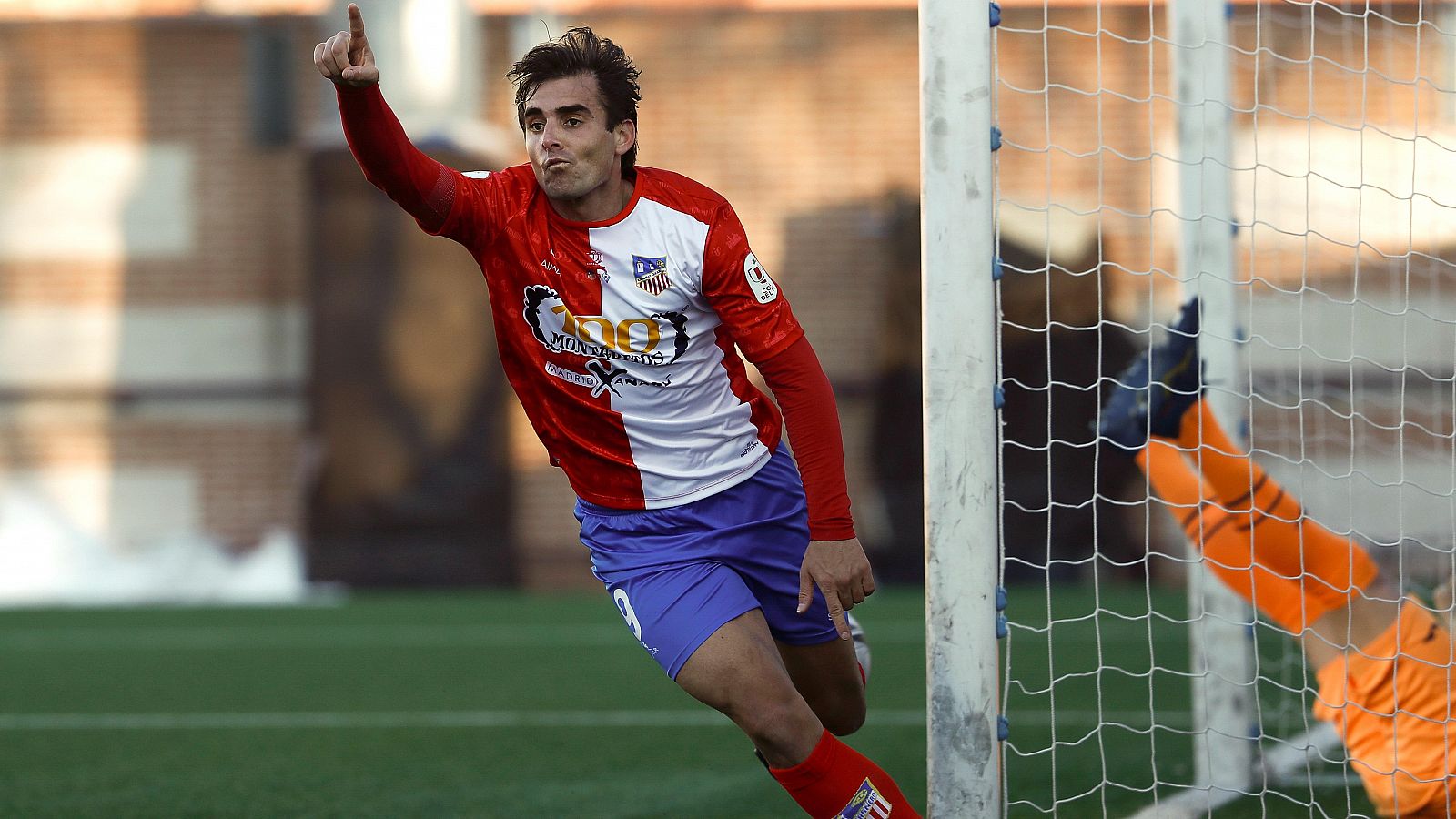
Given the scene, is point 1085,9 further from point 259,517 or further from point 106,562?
point 106,562

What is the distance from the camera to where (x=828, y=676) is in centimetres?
300

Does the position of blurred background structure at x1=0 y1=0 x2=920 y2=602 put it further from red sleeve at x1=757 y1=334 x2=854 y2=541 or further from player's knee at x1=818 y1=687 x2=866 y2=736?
red sleeve at x1=757 y1=334 x2=854 y2=541

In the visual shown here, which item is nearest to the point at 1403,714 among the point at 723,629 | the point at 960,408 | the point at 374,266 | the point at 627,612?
the point at 960,408

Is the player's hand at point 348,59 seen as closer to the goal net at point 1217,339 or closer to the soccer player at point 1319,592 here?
the goal net at point 1217,339

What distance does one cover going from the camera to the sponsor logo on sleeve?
2.64m

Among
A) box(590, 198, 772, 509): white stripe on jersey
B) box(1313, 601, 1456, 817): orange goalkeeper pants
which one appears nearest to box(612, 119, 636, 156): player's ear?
box(590, 198, 772, 509): white stripe on jersey

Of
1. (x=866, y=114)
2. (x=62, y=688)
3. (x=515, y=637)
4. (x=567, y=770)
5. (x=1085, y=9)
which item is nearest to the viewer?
(x=567, y=770)

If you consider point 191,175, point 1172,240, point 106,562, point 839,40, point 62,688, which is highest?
point 839,40

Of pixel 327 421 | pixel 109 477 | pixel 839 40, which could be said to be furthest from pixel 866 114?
pixel 109 477

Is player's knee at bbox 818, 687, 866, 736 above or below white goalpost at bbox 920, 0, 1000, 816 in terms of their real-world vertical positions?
below

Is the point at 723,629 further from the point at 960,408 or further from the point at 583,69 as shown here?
the point at 583,69

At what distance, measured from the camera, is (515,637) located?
7.04m

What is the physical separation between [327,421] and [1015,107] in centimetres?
481

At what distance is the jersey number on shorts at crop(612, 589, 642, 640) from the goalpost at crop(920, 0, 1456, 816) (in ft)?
1.84
